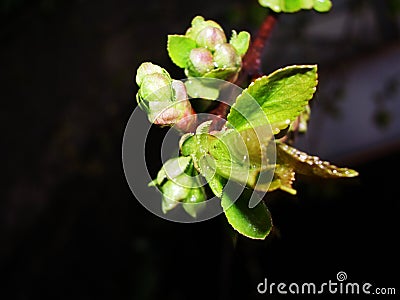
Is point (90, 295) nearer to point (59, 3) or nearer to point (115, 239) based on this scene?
point (115, 239)

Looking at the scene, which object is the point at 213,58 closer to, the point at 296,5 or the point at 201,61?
the point at 201,61

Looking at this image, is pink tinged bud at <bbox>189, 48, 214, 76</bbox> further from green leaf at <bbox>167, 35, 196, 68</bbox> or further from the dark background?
the dark background

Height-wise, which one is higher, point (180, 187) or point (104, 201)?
point (104, 201)

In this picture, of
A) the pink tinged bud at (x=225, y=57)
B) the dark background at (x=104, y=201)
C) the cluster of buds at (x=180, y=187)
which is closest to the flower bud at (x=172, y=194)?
the cluster of buds at (x=180, y=187)

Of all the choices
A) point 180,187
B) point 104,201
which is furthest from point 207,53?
point 104,201

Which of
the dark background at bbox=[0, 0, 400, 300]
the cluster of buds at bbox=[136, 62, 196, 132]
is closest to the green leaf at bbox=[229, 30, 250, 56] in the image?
the cluster of buds at bbox=[136, 62, 196, 132]

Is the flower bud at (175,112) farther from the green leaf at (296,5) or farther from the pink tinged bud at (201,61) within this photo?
the green leaf at (296,5)

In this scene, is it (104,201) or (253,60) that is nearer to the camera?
(253,60)

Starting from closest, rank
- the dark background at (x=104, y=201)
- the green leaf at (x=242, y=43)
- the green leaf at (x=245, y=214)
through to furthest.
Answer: the green leaf at (x=245, y=214) < the green leaf at (x=242, y=43) < the dark background at (x=104, y=201)
